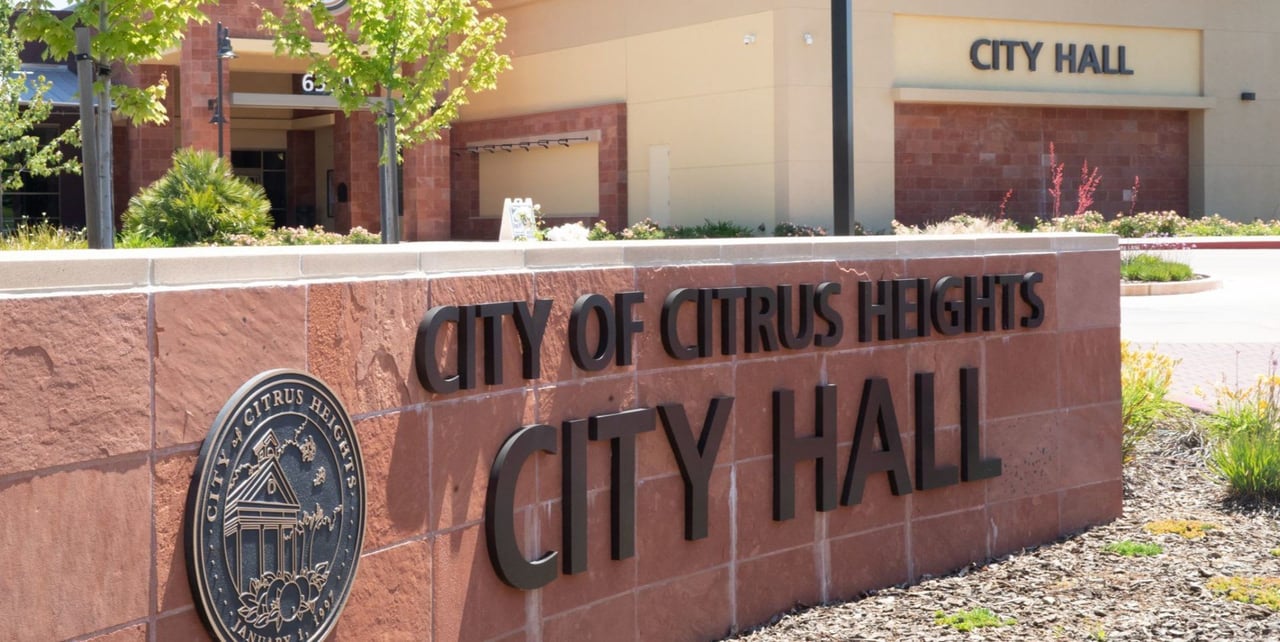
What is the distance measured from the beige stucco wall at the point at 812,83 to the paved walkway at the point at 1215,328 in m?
9.20

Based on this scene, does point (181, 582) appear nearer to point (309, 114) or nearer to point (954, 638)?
point (954, 638)

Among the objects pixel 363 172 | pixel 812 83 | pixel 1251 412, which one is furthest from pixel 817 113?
pixel 1251 412

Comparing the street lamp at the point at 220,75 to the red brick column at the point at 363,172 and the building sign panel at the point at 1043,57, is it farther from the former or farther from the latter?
the building sign panel at the point at 1043,57

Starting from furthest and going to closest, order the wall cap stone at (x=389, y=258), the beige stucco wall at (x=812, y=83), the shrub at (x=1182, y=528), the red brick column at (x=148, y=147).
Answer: the red brick column at (x=148, y=147), the beige stucco wall at (x=812, y=83), the shrub at (x=1182, y=528), the wall cap stone at (x=389, y=258)

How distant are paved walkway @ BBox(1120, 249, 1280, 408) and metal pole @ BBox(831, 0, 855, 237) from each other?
7.94 ft

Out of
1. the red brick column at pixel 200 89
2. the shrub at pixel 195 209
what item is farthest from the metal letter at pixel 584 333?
the red brick column at pixel 200 89

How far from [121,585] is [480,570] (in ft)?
5.32

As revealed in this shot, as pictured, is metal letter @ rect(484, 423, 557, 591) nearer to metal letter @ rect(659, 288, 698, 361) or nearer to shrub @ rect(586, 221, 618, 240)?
metal letter @ rect(659, 288, 698, 361)

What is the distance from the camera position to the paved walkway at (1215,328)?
12844mm

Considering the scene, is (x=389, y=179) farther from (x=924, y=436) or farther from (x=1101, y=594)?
(x=1101, y=594)

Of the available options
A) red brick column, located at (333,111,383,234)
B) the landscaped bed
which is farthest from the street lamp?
the landscaped bed

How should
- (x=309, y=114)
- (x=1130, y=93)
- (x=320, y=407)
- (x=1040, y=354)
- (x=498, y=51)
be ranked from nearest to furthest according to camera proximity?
(x=320, y=407) < (x=1040, y=354) < (x=1130, y=93) < (x=498, y=51) < (x=309, y=114)

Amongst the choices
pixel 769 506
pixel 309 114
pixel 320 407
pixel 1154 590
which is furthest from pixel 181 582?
pixel 309 114

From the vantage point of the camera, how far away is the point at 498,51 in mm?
40250
